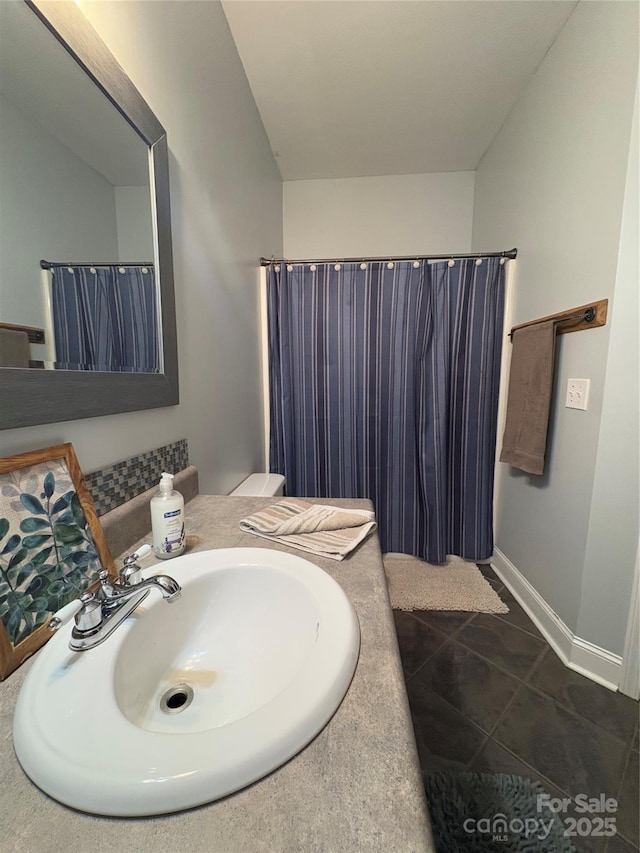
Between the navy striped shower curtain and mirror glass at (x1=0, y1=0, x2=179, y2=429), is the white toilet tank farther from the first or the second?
mirror glass at (x1=0, y1=0, x2=179, y2=429)

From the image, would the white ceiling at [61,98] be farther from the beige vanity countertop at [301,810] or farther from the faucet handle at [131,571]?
the beige vanity countertop at [301,810]

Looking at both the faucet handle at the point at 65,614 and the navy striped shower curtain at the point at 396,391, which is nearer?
the faucet handle at the point at 65,614

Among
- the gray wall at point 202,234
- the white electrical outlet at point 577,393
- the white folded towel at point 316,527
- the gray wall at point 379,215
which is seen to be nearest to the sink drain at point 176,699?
the white folded towel at point 316,527

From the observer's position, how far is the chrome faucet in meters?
0.46

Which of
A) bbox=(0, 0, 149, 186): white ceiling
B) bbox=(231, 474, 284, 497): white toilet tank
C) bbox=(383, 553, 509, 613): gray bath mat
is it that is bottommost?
bbox=(383, 553, 509, 613): gray bath mat

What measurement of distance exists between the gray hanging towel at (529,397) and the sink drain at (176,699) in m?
1.61

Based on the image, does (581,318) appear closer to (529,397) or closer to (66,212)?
(529,397)

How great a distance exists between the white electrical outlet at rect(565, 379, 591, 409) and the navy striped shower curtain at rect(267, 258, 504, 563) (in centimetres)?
55

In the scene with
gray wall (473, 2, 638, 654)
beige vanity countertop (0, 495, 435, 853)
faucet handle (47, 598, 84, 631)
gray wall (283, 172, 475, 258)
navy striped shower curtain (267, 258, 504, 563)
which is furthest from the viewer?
gray wall (283, 172, 475, 258)

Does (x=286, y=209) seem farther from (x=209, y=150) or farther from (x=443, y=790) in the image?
(x=443, y=790)

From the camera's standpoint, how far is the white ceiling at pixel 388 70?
53.1 inches

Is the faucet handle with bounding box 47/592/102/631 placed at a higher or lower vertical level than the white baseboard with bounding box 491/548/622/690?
higher

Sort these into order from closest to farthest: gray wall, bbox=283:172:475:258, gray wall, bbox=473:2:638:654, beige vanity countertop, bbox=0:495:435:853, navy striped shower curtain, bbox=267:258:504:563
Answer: beige vanity countertop, bbox=0:495:435:853
gray wall, bbox=473:2:638:654
navy striped shower curtain, bbox=267:258:504:563
gray wall, bbox=283:172:475:258

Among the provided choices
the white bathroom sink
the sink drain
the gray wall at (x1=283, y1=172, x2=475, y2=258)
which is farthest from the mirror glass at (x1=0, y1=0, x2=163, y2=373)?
the gray wall at (x1=283, y1=172, x2=475, y2=258)
